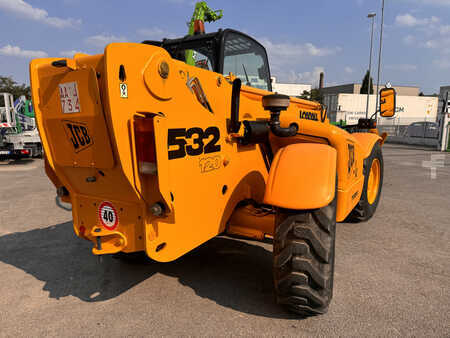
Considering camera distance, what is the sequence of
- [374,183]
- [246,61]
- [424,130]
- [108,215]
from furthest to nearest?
[424,130], [374,183], [246,61], [108,215]

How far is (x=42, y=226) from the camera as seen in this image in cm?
468

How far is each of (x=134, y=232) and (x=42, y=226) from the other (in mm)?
3166

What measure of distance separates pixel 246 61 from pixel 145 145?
6.43 ft

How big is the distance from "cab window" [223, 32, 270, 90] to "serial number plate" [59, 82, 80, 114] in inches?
62.0

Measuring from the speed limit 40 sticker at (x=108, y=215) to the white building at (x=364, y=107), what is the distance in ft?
94.8

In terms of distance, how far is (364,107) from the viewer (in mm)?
40719

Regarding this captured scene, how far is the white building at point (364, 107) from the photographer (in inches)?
1253

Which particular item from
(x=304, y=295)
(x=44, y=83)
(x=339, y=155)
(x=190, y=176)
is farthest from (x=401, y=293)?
(x=44, y=83)

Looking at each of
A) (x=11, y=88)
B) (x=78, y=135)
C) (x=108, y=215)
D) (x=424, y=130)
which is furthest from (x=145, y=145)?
(x=11, y=88)

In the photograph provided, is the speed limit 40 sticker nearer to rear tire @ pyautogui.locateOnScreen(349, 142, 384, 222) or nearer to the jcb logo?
the jcb logo

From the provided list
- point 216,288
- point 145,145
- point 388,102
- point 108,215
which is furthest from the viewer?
point 388,102

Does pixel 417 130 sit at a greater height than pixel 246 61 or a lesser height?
lesser

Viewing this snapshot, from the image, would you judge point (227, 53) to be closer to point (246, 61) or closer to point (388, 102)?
point (246, 61)

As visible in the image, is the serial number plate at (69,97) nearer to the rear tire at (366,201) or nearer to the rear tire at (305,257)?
the rear tire at (305,257)
